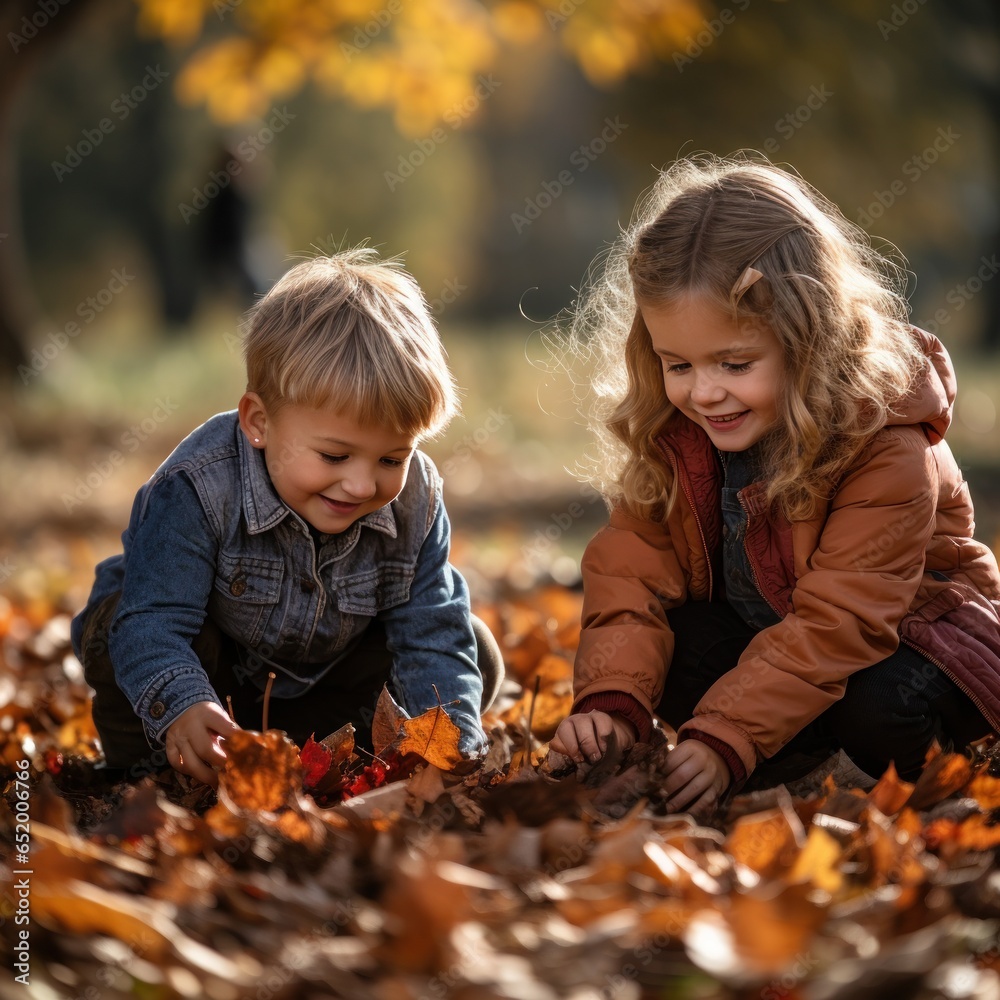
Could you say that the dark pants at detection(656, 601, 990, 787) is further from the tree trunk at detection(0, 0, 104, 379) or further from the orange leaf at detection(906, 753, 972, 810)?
the tree trunk at detection(0, 0, 104, 379)

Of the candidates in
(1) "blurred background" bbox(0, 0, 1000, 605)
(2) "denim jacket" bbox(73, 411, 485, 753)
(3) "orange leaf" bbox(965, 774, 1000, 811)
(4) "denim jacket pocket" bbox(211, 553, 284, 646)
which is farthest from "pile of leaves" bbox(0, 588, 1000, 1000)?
(1) "blurred background" bbox(0, 0, 1000, 605)

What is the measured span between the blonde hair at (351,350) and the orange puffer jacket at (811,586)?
0.51 m

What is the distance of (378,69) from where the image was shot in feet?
25.8

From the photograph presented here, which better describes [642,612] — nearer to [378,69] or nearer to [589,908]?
[589,908]

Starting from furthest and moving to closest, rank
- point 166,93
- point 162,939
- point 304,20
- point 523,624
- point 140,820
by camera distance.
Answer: point 166,93, point 304,20, point 523,624, point 140,820, point 162,939

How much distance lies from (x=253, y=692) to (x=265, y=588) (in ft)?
0.96

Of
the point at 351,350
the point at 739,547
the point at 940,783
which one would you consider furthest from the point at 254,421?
the point at 940,783

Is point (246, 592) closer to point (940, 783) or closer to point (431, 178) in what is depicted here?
point (940, 783)

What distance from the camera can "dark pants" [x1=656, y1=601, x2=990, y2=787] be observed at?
7.31 ft

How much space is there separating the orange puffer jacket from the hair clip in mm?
356

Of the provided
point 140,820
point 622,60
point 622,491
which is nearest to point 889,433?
point 622,491

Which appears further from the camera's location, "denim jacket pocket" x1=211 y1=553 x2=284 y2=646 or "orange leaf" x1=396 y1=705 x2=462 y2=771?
"denim jacket pocket" x1=211 y1=553 x2=284 y2=646

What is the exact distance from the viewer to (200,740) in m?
2.11

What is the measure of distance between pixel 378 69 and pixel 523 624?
549cm
